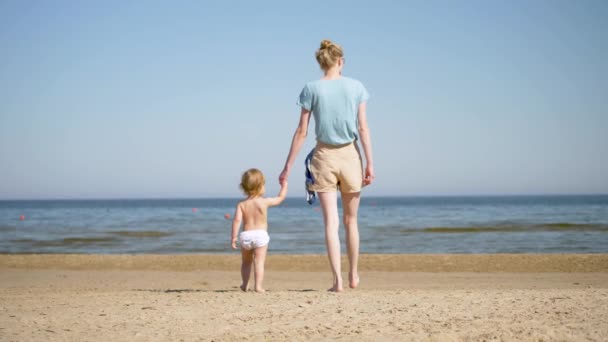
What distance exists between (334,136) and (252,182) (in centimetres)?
108

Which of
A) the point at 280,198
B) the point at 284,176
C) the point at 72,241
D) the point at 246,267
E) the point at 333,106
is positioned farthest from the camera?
the point at 72,241

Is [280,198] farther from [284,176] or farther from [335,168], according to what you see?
[335,168]

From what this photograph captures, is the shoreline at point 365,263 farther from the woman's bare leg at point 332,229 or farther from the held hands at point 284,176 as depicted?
the held hands at point 284,176

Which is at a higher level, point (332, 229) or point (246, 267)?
point (332, 229)

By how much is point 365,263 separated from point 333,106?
6979mm

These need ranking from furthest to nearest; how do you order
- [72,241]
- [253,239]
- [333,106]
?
[72,241] < [253,239] < [333,106]

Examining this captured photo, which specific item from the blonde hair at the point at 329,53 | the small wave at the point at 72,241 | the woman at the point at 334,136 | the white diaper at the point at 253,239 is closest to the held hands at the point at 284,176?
the woman at the point at 334,136

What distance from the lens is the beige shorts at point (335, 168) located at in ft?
16.5

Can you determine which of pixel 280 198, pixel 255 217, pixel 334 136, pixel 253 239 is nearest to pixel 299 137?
pixel 334 136

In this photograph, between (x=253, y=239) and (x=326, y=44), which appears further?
(x=253, y=239)

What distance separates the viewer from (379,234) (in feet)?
75.3

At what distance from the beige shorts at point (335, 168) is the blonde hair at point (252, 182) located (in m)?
0.78

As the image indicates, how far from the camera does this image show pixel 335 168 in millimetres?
5027

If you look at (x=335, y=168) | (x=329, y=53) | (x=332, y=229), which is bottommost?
(x=332, y=229)
